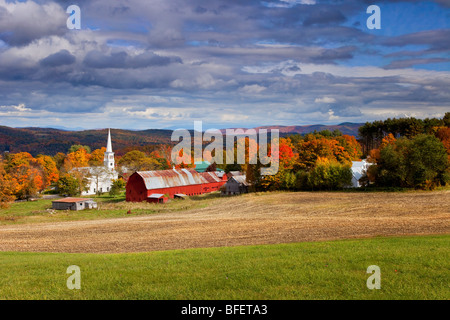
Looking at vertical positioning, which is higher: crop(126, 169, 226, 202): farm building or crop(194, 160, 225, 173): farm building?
crop(194, 160, 225, 173): farm building

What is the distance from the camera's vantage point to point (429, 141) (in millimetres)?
47656

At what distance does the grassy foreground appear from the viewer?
988 centimetres

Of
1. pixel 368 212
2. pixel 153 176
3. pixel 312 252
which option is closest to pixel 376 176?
pixel 368 212

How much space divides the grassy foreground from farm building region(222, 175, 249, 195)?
175 ft

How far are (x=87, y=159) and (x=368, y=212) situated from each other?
9296 centimetres

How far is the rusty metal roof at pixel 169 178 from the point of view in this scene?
2427 inches

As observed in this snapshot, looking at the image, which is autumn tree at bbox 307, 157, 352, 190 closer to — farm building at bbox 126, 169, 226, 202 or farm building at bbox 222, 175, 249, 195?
farm building at bbox 222, 175, 249, 195

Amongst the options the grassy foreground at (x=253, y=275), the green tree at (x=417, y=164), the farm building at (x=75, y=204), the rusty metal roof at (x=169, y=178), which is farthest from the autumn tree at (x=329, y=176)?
the grassy foreground at (x=253, y=275)

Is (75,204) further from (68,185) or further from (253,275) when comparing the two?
(253,275)

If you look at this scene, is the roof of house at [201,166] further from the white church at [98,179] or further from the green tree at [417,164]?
the green tree at [417,164]

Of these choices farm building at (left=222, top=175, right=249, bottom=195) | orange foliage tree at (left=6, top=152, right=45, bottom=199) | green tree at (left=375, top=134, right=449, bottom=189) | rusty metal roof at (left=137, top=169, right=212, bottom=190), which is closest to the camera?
green tree at (left=375, top=134, right=449, bottom=189)

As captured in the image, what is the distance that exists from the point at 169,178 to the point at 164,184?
2151mm

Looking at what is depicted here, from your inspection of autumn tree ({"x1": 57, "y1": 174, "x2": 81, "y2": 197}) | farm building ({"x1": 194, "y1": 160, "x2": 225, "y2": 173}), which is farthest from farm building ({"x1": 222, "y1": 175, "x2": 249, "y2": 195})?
farm building ({"x1": 194, "y1": 160, "x2": 225, "y2": 173})
